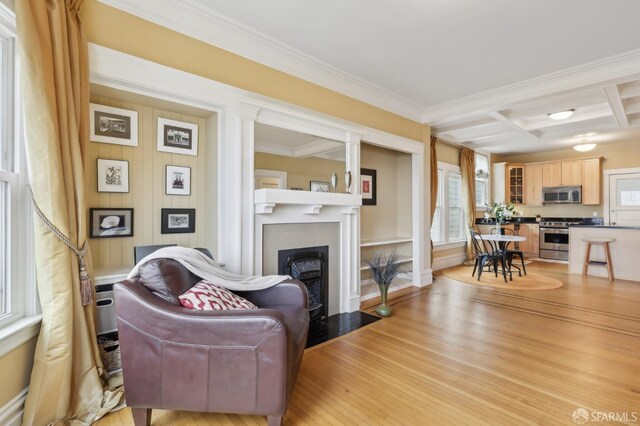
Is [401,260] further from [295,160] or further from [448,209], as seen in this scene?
[295,160]

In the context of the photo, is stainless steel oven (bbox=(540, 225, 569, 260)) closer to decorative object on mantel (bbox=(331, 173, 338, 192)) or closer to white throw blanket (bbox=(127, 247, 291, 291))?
decorative object on mantel (bbox=(331, 173, 338, 192))

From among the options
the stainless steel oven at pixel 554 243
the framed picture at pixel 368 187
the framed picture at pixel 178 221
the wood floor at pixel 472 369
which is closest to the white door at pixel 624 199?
the stainless steel oven at pixel 554 243

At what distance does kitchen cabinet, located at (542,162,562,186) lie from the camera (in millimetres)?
A: 7711

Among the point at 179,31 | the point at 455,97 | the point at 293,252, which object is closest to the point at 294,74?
the point at 179,31

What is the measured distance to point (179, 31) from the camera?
2.52 meters

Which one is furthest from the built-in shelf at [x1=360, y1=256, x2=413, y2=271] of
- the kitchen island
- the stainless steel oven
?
the stainless steel oven

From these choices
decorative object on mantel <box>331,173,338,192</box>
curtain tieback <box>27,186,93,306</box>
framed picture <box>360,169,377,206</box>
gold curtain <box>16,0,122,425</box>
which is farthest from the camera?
framed picture <box>360,169,377,206</box>

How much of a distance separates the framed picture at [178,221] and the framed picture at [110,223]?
0.25 metres

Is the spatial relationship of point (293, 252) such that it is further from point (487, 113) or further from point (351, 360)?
point (487, 113)

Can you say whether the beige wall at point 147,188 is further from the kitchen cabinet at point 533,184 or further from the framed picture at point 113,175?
the kitchen cabinet at point 533,184

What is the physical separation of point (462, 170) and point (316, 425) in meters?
6.63

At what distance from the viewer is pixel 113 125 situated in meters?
2.42

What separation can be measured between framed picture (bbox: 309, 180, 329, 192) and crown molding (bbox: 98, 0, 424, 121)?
1.13 metres

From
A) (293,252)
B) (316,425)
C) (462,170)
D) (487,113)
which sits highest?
A: (487,113)
